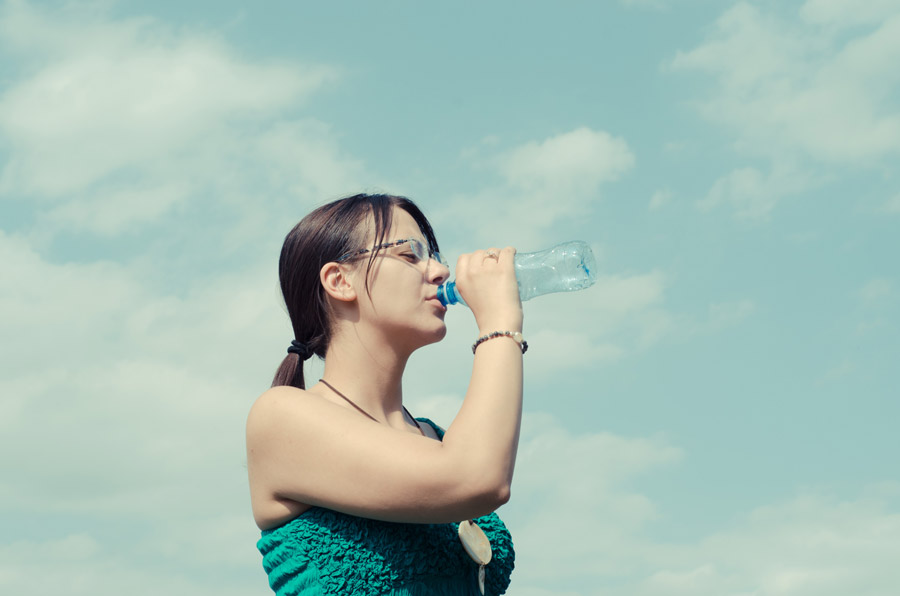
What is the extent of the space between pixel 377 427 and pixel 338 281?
0.77 metres

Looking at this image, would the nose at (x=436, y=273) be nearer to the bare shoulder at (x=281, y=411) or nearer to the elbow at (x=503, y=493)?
the bare shoulder at (x=281, y=411)

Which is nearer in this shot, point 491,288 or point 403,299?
point 491,288

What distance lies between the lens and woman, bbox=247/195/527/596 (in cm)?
311

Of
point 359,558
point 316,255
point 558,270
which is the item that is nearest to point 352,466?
point 359,558

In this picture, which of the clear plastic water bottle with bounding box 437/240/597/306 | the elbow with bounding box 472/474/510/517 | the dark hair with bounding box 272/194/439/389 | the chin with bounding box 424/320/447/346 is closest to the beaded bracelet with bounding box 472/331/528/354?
the chin with bounding box 424/320/447/346

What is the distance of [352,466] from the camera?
3.18 m

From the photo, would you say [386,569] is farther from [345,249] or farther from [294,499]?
[345,249]

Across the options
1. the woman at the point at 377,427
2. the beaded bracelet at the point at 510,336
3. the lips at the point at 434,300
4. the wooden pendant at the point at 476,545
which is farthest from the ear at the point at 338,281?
the wooden pendant at the point at 476,545

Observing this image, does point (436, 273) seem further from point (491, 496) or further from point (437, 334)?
point (491, 496)

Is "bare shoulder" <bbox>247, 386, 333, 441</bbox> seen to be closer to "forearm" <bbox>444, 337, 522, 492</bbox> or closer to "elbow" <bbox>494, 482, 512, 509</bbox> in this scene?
"forearm" <bbox>444, 337, 522, 492</bbox>

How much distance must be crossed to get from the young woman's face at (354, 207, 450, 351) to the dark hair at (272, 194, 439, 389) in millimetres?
69

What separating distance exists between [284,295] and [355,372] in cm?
52

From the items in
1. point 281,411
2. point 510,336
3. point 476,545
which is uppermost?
point 510,336

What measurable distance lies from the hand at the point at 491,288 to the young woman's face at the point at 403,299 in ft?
0.62
